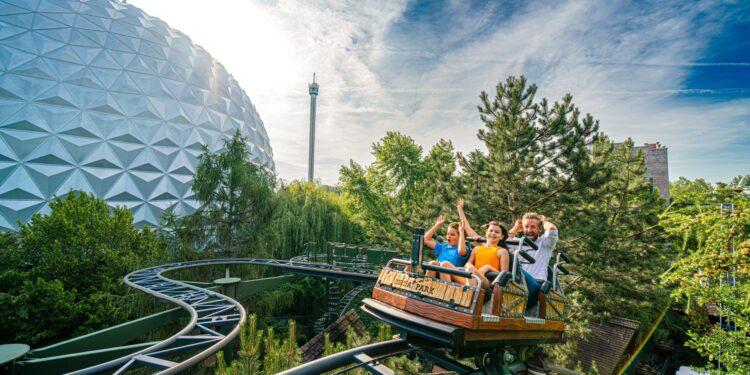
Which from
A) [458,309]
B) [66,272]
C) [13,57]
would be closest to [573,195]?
[458,309]

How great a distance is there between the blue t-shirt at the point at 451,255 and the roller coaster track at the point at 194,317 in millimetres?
3599

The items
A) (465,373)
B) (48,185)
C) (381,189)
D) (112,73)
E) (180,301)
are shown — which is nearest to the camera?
(465,373)

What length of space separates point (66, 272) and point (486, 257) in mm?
14124

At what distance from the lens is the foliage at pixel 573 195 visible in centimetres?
1040

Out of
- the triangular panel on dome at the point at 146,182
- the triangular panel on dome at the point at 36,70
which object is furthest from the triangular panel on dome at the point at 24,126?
the triangular panel on dome at the point at 146,182

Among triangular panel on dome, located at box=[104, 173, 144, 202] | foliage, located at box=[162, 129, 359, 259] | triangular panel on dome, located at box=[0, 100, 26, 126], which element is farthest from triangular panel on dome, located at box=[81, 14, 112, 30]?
foliage, located at box=[162, 129, 359, 259]

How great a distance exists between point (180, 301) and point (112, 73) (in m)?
17.7

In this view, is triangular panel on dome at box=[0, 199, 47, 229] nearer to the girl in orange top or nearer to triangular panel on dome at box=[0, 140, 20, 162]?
triangular panel on dome at box=[0, 140, 20, 162]

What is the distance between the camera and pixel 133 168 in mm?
17109

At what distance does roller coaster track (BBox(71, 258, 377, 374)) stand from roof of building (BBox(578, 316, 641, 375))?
Result: 9.04m

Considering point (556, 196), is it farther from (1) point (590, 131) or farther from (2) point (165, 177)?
(2) point (165, 177)

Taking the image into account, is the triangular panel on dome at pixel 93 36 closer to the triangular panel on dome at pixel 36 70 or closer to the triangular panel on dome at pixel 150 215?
the triangular panel on dome at pixel 36 70

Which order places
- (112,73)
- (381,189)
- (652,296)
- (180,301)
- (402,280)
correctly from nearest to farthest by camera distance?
(402,280) < (180,301) < (652,296) < (112,73) < (381,189)

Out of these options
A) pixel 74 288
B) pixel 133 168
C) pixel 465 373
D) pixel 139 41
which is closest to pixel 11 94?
pixel 133 168
